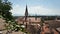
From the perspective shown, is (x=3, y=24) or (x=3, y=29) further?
(x=3, y=24)

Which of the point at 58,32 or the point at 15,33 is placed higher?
the point at 15,33

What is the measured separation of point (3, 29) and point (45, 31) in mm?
20672

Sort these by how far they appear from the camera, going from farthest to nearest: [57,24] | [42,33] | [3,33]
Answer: [57,24] → [42,33] → [3,33]

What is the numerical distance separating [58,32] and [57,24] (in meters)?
3.48

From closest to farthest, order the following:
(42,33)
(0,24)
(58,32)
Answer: (0,24) < (58,32) < (42,33)

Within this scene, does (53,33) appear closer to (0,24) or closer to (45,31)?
(45,31)

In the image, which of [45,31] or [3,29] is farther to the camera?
[45,31]

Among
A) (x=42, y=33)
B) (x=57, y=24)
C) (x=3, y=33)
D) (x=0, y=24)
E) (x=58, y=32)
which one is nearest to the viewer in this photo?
(x=3, y=33)

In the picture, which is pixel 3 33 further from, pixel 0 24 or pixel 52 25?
pixel 52 25

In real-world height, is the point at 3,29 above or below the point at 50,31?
above

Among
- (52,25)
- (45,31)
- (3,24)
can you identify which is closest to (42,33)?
(45,31)

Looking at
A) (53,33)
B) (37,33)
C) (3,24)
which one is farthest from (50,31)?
(3,24)

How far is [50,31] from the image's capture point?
22594mm

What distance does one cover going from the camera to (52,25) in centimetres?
2400
